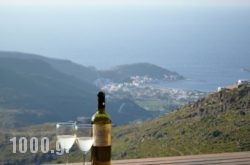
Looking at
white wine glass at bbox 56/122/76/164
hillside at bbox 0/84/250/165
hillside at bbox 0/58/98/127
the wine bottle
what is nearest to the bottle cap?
the wine bottle

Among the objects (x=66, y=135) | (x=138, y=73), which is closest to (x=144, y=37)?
(x=138, y=73)

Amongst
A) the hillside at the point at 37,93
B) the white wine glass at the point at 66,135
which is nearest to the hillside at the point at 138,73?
the hillside at the point at 37,93

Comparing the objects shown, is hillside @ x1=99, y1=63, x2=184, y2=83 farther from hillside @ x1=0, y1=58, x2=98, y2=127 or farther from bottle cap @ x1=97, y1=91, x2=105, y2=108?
bottle cap @ x1=97, y1=91, x2=105, y2=108

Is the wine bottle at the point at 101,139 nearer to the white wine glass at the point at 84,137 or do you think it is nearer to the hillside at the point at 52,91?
the white wine glass at the point at 84,137

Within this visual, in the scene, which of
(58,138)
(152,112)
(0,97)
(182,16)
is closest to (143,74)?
(152,112)

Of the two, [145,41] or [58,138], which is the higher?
[145,41]

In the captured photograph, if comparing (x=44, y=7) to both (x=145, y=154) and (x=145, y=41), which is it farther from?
(x=145, y=154)
